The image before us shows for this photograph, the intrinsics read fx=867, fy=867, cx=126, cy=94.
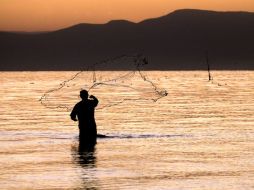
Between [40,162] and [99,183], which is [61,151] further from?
[99,183]

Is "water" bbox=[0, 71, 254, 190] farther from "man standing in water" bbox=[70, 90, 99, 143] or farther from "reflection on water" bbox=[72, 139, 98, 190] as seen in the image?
"man standing in water" bbox=[70, 90, 99, 143]

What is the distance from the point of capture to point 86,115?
1212 inches

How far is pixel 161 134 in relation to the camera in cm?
3819

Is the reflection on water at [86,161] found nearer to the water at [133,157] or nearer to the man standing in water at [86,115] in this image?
the water at [133,157]

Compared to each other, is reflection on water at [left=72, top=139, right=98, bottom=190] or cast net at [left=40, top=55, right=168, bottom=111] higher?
cast net at [left=40, top=55, right=168, bottom=111]

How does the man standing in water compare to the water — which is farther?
the man standing in water

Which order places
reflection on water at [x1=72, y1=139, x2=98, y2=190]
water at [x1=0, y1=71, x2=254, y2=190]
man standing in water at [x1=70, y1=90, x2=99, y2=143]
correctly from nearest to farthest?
reflection on water at [x1=72, y1=139, x2=98, y2=190]
water at [x1=0, y1=71, x2=254, y2=190]
man standing in water at [x1=70, y1=90, x2=99, y2=143]

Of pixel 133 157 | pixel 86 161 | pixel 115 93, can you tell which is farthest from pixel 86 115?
pixel 115 93

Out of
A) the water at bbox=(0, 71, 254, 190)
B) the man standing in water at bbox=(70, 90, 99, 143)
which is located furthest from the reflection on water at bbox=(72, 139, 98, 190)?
the man standing in water at bbox=(70, 90, 99, 143)

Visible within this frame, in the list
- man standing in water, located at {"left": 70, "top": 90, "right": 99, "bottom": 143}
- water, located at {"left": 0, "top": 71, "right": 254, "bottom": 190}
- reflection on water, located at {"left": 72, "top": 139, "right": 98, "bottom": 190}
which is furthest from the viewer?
man standing in water, located at {"left": 70, "top": 90, "right": 99, "bottom": 143}

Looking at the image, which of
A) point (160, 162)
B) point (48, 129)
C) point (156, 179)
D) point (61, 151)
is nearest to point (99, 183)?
point (156, 179)

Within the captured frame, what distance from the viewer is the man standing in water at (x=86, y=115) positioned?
30.5 m

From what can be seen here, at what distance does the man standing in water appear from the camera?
30.5 metres

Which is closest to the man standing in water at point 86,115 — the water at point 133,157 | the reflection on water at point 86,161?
the reflection on water at point 86,161
